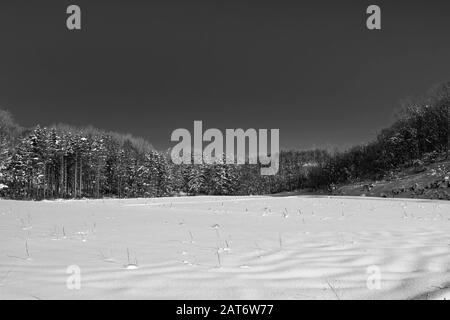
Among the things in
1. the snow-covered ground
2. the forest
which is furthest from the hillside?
the snow-covered ground

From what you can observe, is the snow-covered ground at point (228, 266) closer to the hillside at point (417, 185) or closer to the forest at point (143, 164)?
the hillside at point (417, 185)

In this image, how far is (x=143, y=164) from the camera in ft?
244

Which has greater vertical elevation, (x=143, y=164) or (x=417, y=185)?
(x=143, y=164)

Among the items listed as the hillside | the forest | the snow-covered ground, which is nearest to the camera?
the snow-covered ground

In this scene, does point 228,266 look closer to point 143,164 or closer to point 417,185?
point 417,185

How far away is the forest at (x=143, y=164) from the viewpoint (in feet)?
184

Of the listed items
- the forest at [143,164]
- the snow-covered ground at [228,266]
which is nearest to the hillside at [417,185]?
the forest at [143,164]

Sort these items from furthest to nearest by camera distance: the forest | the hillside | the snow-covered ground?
the forest
the hillside
the snow-covered ground

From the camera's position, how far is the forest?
56.2 m

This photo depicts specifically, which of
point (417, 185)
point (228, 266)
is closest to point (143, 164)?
point (417, 185)

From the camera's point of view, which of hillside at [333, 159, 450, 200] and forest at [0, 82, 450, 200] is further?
forest at [0, 82, 450, 200]

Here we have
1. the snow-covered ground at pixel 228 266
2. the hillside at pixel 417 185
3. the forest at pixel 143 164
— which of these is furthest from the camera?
the forest at pixel 143 164

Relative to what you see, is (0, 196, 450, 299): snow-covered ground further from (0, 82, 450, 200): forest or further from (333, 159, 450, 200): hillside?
(0, 82, 450, 200): forest

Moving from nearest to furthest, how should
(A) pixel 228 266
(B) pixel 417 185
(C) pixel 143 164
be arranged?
(A) pixel 228 266 < (B) pixel 417 185 < (C) pixel 143 164
